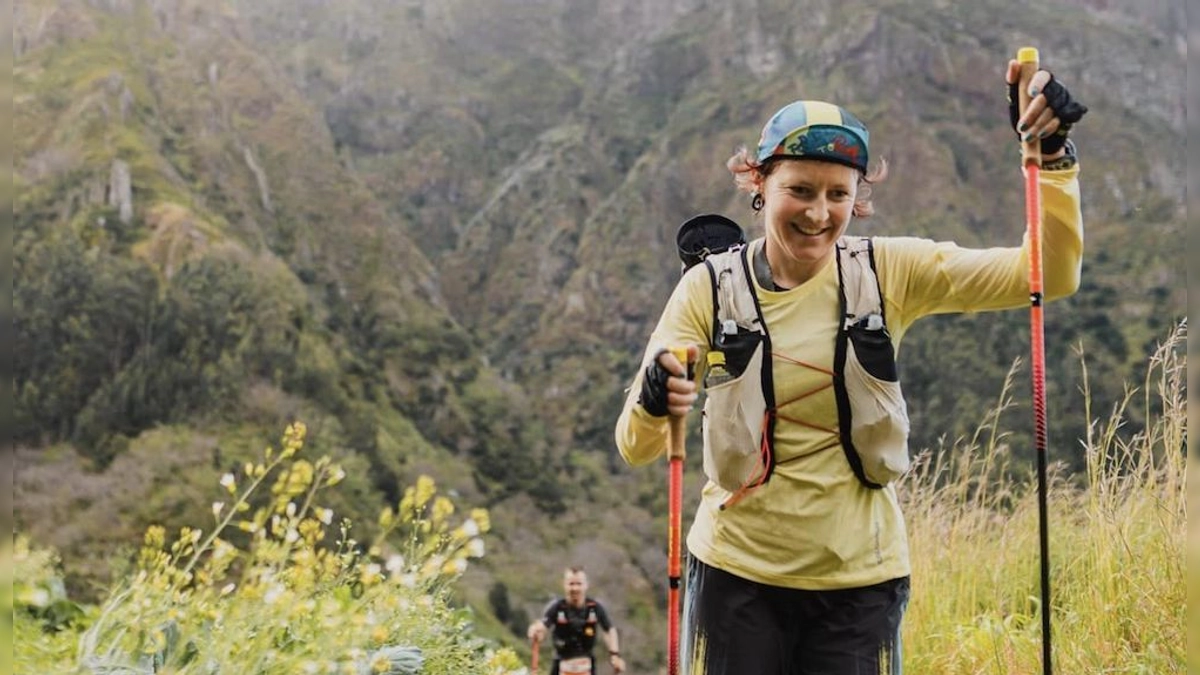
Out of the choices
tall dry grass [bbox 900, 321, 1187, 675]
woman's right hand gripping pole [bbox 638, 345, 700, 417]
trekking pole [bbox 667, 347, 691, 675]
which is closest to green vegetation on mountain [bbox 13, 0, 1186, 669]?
tall dry grass [bbox 900, 321, 1187, 675]

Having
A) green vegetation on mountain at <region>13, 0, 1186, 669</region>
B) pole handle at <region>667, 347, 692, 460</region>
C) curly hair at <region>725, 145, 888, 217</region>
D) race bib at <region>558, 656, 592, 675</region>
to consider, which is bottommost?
race bib at <region>558, 656, 592, 675</region>

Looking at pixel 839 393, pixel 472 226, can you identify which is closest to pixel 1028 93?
pixel 839 393

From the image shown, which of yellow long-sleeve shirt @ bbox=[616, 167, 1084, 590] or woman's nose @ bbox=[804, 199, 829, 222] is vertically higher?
woman's nose @ bbox=[804, 199, 829, 222]

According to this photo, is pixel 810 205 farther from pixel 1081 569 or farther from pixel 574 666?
pixel 574 666

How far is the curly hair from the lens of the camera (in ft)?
7.41

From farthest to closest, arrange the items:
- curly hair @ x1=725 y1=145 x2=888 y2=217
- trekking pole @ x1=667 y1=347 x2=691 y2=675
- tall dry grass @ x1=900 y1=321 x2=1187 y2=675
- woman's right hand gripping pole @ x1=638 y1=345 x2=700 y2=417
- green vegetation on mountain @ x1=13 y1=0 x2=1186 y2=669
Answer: green vegetation on mountain @ x1=13 y1=0 x2=1186 y2=669 → tall dry grass @ x1=900 y1=321 x2=1187 y2=675 → curly hair @ x1=725 y1=145 x2=888 y2=217 → trekking pole @ x1=667 y1=347 x2=691 y2=675 → woman's right hand gripping pole @ x1=638 y1=345 x2=700 y2=417

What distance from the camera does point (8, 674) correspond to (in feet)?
3.56

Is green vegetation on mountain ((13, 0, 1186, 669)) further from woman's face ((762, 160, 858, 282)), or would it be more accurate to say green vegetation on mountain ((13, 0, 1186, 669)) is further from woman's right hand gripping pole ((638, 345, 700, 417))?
woman's right hand gripping pole ((638, 345, 700, 417))

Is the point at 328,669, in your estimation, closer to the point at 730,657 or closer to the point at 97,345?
the point at 730,657

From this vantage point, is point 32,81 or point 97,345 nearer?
point 97,345

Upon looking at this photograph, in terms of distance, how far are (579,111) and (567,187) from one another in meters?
16.5

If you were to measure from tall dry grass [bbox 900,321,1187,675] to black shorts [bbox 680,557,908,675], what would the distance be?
1110mm

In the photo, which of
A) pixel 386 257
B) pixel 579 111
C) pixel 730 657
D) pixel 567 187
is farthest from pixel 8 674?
pixel 579 111

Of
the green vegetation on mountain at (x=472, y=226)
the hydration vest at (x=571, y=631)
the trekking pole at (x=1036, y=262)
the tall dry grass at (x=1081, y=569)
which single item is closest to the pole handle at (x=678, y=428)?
the trekking pole at (x=1036, y=262)
